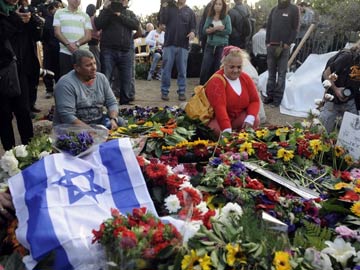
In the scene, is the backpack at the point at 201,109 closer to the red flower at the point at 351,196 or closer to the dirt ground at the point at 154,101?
the dirt ground at the point at 154,101

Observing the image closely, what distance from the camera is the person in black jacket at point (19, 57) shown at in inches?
148

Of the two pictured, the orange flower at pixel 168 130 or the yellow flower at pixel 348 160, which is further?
the orange flower at pixel 168 130

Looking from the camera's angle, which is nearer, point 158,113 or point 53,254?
point 53,254

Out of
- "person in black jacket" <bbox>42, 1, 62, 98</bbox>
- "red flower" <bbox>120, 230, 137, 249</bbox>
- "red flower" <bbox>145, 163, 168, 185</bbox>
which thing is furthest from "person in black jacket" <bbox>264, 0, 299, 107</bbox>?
"red flower" <bbox>120, 230, 137, 249</bbox>

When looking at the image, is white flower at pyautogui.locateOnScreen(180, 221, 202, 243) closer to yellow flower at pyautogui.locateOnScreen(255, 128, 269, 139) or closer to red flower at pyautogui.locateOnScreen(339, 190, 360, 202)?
red flower at pyautogui.locateOnScreen(339, 190, 360, 202)

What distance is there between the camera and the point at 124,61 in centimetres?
612

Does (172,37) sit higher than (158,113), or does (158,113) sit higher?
(172,37)

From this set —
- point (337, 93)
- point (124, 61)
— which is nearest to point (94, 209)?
point (337, 93)

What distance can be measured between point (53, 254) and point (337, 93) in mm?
3214

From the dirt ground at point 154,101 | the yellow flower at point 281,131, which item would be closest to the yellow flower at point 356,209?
the yellow flower at point 281,131

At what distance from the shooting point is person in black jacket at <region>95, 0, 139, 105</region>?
5.79m

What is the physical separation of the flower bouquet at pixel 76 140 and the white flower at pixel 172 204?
579mm

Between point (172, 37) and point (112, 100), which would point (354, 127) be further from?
point (172, 37)

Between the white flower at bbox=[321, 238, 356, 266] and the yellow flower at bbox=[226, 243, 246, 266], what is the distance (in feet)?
1.18
